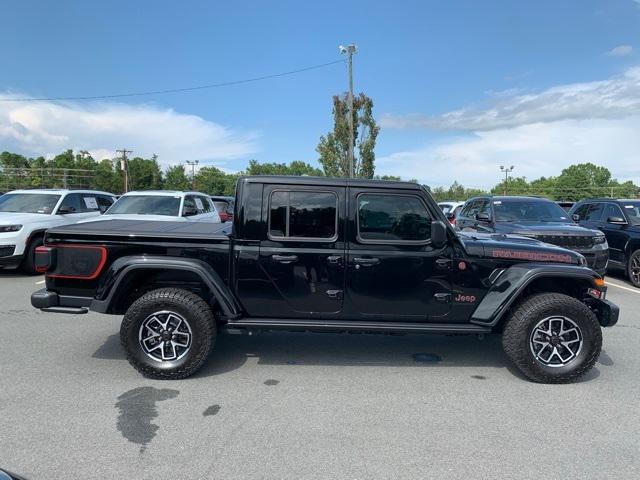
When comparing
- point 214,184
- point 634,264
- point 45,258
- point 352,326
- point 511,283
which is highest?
point 214,184

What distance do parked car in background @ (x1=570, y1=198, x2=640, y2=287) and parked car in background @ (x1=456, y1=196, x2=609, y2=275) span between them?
1028 millimetres

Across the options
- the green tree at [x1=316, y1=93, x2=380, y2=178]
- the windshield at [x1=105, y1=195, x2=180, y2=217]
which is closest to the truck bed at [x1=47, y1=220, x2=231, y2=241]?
the windshield at [x1=105, y1=195, x2=180, y2=217]

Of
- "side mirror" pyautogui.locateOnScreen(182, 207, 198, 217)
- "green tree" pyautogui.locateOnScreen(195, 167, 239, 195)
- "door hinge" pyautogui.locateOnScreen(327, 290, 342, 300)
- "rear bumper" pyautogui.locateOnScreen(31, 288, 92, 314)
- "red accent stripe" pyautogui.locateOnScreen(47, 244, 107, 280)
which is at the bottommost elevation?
"rear bumper" pyautogui.locateOnScreen(31, 288, 92, 314)

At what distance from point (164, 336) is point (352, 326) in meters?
1.74

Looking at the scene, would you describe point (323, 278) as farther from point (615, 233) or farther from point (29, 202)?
point (29, 202)

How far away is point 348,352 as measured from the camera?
16.6 ft

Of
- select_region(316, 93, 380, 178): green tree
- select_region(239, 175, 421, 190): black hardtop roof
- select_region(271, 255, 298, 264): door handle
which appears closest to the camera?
select_region(271, 255, 298, 264): door handle

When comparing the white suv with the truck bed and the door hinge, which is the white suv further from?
the door hinge

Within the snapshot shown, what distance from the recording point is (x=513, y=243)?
15.1ft

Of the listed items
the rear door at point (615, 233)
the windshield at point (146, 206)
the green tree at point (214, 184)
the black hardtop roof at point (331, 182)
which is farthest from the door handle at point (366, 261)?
the green tree at point (214, 184)

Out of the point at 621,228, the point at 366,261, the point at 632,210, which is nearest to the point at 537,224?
the point at 621,228

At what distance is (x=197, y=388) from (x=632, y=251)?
30.6ft

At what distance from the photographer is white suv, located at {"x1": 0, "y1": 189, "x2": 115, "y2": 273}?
29.9 feet

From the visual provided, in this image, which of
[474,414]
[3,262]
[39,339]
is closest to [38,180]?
[3,262]
